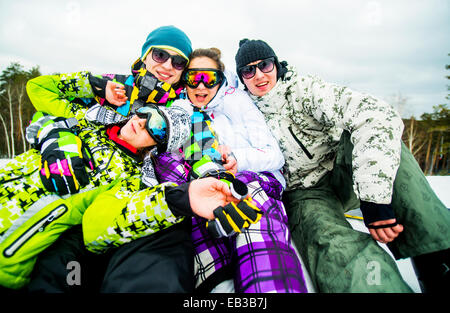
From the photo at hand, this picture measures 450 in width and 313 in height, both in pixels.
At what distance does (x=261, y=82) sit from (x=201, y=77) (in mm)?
679

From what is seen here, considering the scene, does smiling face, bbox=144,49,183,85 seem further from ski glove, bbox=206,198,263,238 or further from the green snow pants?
the green snow pants

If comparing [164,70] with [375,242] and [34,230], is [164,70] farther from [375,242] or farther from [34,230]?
[375,242]

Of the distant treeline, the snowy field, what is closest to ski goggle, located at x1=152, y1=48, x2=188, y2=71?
the snowy field

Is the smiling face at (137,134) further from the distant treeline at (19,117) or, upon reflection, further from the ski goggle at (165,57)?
the distant treeline at (19,117)

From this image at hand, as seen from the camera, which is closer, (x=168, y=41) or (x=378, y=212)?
(x=378, y=212)

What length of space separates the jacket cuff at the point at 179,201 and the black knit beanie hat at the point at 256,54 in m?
1.68

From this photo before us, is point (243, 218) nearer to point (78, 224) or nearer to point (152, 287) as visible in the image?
point (152, 287)

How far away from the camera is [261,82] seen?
83.5 inches

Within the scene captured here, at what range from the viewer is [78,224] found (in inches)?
53.2

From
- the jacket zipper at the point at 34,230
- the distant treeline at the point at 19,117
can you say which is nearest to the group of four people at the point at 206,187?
the jacket zipper at the point at 34,230

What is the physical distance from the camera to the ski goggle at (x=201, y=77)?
7.12 ft

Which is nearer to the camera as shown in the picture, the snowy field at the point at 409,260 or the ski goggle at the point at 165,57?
the snowy field at the point at 409,260

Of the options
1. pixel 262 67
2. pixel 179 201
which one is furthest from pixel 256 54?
pixel 179 201
